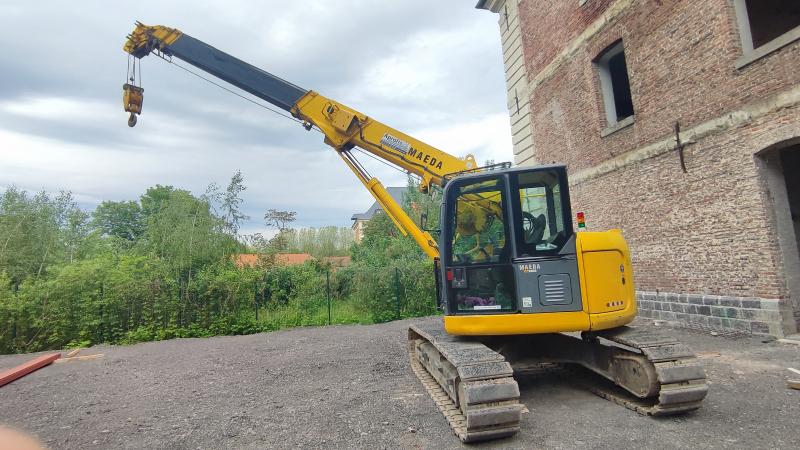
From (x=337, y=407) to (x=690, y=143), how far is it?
728 cm

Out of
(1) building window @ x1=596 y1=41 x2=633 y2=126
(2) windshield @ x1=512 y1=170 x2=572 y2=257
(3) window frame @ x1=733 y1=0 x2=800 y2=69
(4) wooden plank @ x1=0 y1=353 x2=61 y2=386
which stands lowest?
(4) wooden plank @ x1=0 y1=353 x2=61 y2=386

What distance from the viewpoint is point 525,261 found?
4254 millimetres

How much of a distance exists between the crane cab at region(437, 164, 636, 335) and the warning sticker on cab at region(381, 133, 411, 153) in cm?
263

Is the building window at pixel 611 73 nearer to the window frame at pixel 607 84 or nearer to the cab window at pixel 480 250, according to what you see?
the window frame at pixel 607 84

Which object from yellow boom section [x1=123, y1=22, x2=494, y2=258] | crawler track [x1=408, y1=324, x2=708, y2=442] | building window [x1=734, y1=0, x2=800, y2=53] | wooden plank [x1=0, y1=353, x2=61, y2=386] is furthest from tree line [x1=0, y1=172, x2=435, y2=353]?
building window [x1=734, y1=0, x2=800, y2=53]

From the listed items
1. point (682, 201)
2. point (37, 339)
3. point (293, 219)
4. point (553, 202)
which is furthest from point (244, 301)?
point (293, 219)

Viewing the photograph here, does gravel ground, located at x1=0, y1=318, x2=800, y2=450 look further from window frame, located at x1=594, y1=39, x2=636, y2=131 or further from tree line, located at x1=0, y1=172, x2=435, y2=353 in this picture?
window frame, located at x1=594, y1=39, x2=636, y2=131

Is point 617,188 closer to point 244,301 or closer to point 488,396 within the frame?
point 488,396

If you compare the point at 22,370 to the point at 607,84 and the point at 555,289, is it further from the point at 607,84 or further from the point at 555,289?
the point at 607,84

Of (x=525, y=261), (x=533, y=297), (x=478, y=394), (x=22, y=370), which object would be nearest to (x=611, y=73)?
(x=525, y=261)

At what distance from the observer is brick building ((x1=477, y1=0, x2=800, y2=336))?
253 inches

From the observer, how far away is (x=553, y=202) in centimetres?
445

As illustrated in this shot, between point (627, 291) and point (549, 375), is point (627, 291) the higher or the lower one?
the higher one

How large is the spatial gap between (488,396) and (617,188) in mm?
7364
